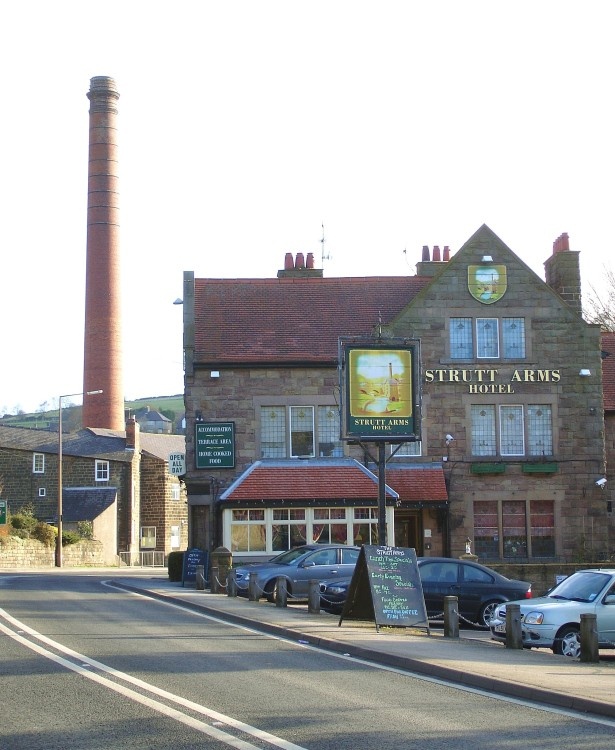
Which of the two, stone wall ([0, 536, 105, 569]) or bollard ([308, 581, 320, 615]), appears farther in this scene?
stone wall ([0, 536, 105, 569])

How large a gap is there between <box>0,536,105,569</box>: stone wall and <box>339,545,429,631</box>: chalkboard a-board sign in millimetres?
35145

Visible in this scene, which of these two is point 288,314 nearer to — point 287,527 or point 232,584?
point 287,527

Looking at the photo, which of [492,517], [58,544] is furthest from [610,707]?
[58,544]

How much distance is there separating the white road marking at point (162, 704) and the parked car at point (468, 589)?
28.6 ft

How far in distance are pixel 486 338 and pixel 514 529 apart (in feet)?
20.3

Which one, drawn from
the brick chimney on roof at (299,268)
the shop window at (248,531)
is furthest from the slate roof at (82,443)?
the shop window at (248,531)

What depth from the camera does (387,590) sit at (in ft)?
62.9

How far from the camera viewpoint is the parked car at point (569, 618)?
17594 millimetres

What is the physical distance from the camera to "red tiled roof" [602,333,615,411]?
1492 inches

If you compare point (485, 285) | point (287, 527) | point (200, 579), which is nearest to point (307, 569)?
point (200, 579)

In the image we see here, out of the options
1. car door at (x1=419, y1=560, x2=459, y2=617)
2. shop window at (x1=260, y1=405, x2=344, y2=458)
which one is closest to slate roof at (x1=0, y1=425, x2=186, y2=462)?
shop window at (x1=260, y1=405, x2=344, y2=458)

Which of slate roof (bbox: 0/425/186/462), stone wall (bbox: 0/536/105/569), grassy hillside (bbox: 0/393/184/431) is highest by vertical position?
grassy hillside (bbox: 0/393/184/431)

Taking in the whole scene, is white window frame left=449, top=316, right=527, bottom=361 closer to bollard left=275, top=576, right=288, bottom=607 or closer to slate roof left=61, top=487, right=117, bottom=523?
bollard left=275, top=576, right=288, bottom=607

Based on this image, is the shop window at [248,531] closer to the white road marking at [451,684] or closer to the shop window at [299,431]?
the shop window at [299,431]
